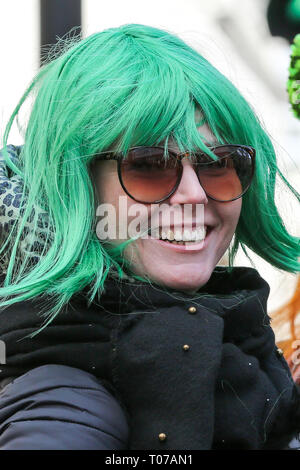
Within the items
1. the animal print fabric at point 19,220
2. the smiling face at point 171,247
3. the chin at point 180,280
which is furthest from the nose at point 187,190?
the animal print fabric at point 19,220

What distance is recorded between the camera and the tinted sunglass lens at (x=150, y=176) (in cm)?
124

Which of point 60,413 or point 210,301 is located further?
point 210,301

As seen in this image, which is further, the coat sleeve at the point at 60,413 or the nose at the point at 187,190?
the nose at the point at 187,190

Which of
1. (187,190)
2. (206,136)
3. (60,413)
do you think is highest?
(206,136)

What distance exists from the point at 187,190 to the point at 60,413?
18.7 inches

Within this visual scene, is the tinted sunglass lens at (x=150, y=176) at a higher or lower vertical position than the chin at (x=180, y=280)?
higher

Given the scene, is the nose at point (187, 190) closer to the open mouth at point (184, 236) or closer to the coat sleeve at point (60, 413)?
the open mouth at point (184, 236)

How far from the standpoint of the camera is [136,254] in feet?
4.24

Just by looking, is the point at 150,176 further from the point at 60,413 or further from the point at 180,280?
the point at 60,413

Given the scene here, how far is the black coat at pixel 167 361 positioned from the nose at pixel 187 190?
0.58 feet

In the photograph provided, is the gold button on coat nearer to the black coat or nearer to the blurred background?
the black coat

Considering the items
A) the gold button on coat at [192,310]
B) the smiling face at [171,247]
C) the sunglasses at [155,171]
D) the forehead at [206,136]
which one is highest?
the forehead at [206,136]

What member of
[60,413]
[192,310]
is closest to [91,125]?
[192,310]

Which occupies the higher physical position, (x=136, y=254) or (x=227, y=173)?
(x=227, y=173)
